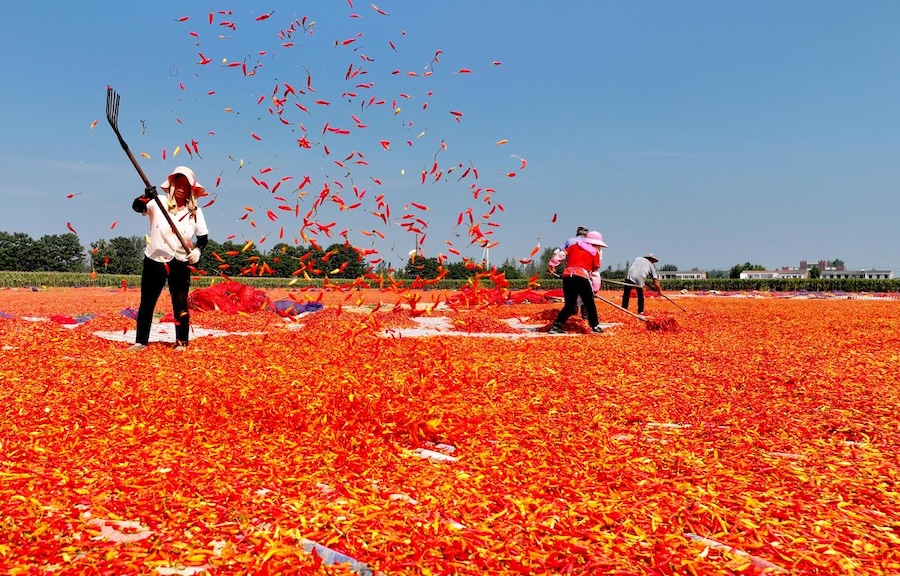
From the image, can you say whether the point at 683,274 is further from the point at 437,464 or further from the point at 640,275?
the point at 437,464

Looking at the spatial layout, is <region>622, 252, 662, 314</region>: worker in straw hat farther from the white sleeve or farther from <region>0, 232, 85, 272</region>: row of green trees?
<region>0, 232, 85, 272</region>: row of green trees

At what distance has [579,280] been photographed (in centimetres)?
928

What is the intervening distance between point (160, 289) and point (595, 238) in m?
6.56

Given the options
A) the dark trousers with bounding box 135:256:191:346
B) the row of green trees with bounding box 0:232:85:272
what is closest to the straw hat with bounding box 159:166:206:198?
the dark trousers with bounding box 135:256:191:346

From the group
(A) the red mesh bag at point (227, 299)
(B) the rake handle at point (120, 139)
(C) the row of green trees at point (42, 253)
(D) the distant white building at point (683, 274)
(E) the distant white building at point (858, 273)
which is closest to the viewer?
(B) the rake handle at point (120, 139)

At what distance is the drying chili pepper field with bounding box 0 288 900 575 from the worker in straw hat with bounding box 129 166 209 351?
1.79 feet

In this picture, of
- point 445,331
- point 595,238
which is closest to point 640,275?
point 595,238

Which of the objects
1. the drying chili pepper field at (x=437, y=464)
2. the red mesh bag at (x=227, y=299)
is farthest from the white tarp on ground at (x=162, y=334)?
the red mesh bag at (x=227, y=299)

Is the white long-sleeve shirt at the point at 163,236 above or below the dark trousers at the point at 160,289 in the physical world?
above

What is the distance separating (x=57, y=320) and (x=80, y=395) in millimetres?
6410

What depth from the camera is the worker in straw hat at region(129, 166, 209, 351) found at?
6309 mm

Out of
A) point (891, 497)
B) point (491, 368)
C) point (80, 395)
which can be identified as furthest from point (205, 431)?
point (891, 497)

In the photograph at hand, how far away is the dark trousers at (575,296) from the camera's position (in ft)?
30.3

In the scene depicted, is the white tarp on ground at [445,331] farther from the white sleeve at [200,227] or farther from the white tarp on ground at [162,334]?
the white sleeve at [200,227]
